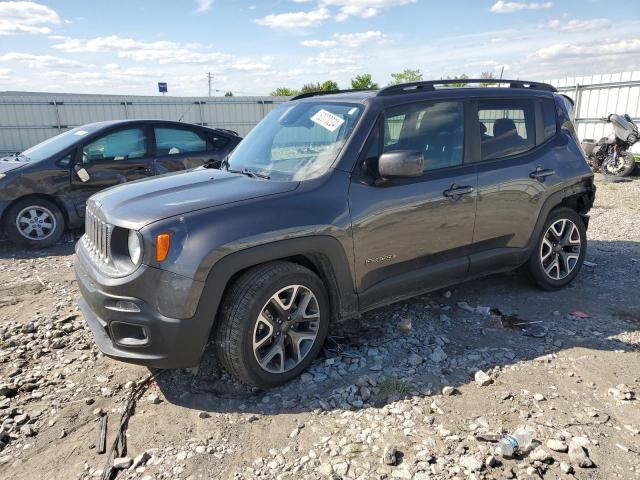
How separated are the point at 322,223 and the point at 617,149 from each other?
1177 centimetres

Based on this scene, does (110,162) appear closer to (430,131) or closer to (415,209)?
(430,131)

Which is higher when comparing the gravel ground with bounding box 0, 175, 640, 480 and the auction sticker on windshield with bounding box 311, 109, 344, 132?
the auction sticker on windshield with bounding box 311, 109, 344, 132

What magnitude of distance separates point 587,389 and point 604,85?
1416 centimetres

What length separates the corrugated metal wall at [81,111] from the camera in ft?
52.3

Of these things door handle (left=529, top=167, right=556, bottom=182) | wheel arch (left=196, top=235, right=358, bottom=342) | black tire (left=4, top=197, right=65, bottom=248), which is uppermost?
door handle (left=529, top=167, right=556, bottom=182)

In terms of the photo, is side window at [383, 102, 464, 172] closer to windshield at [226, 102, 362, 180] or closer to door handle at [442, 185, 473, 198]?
door handle at [442, 185, 473, 198]

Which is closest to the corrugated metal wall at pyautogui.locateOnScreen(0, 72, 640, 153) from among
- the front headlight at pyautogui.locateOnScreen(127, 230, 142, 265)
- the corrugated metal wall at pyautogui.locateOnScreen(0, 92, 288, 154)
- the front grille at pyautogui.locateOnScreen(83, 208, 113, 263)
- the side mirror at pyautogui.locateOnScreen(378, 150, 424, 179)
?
the corrugated metal wall at pyautogui.locateOnScreen(0, 92, 288, 154)

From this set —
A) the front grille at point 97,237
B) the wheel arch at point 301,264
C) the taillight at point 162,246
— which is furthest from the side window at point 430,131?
the front grille at point 97,237

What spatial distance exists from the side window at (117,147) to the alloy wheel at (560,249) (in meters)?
5.45

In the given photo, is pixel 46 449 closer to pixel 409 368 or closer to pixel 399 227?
pixel 409 368

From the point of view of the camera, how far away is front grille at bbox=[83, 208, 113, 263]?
3080 mm

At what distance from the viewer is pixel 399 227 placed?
3.53 m

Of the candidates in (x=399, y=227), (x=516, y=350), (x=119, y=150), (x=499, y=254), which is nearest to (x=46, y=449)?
(x=399, y=227)

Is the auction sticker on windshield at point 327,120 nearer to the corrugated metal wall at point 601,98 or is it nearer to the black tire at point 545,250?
the black tire at point 545,250
